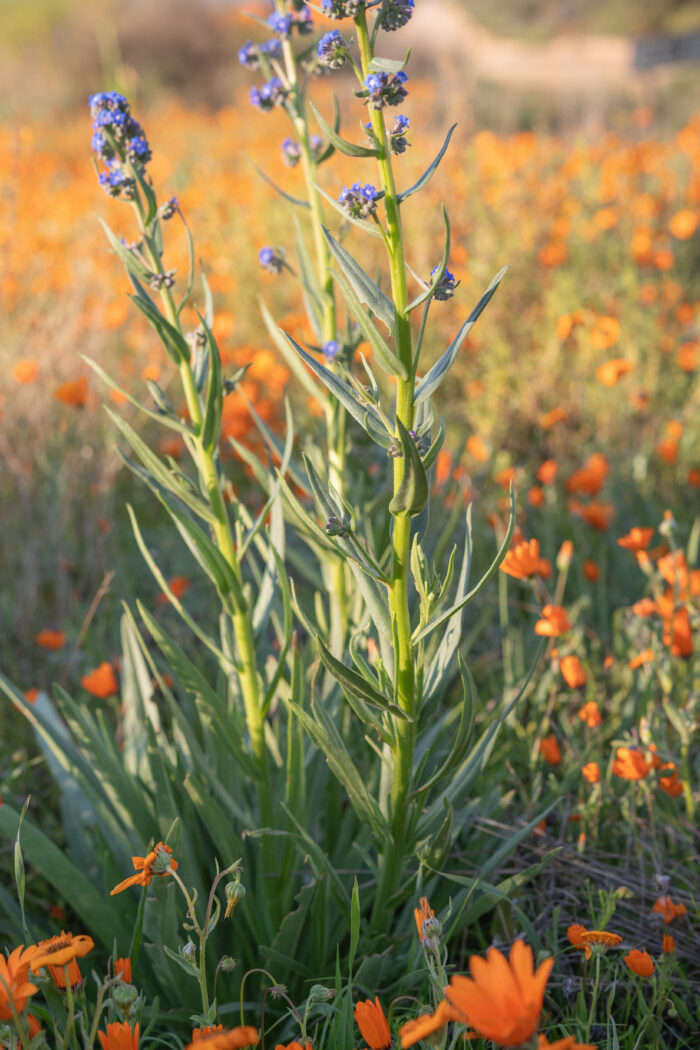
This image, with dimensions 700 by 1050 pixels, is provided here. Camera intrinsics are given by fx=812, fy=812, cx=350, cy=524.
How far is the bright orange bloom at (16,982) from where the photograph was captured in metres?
0.79

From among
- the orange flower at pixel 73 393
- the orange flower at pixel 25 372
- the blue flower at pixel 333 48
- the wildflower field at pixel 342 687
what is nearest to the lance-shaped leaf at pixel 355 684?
the wildflower field at pixel 342 687

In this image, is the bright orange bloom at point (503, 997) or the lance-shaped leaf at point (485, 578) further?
the lance-shaped leaf at point (485, 578)

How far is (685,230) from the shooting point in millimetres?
3516

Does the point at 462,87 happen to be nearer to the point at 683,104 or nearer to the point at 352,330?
the point at 352,330

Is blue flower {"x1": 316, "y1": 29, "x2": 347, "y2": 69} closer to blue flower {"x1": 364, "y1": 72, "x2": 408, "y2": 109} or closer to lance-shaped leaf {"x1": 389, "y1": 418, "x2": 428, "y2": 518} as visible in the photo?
blue flower {"x1": 364, "y1": 72, "x2": 408, "y2": 109}

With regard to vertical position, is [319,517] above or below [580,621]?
above

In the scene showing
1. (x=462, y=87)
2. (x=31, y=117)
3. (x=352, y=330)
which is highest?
(x=31, y=117)

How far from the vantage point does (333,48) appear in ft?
3.16

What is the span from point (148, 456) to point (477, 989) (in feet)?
2.63

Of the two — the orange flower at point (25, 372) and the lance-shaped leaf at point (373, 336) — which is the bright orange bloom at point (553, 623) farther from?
the orange flower at point (25, 372)

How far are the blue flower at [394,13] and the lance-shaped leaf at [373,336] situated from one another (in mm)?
283

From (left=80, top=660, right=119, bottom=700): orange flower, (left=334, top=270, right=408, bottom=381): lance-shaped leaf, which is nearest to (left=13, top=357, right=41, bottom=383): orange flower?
(left=80, top=660, right=119, bottom=700): orange flower

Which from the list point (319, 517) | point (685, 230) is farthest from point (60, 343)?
point (685, 230)

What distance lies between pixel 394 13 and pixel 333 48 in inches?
3.2
